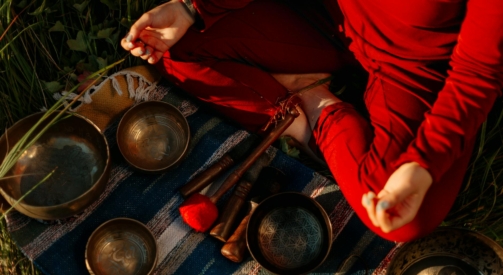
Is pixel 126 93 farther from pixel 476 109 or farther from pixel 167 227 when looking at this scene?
pixel 476 109

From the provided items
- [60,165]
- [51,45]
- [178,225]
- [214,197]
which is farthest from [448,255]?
[51,45]

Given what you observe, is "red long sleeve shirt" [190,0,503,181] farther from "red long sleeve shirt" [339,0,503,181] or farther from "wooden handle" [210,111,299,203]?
"wooden handle" [210,111,299,203]

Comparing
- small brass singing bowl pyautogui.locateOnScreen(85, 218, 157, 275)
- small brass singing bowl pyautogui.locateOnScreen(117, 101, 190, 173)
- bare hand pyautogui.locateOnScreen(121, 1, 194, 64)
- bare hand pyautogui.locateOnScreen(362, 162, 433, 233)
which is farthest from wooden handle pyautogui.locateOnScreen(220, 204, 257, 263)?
bare hand pyautogui.locateOnScreen(121, 1, 194, 64)

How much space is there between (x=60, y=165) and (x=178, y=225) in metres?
0.53

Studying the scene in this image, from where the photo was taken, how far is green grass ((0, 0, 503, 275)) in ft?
7.50

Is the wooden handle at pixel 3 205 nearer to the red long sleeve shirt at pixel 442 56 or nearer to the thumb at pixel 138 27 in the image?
the thumb at pixel 138 27

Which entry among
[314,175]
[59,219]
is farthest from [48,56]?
[314,175]

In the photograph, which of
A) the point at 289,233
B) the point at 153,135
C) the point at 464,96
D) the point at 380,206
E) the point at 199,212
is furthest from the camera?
the point at 153,135

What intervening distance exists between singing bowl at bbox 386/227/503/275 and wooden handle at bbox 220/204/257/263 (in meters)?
0.59

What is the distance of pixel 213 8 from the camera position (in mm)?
2125

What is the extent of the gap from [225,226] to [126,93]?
745mm

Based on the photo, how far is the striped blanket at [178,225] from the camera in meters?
2.08

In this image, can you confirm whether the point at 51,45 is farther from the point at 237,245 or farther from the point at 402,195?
the point at 402,195

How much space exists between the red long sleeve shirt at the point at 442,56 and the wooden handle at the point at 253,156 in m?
0.43
